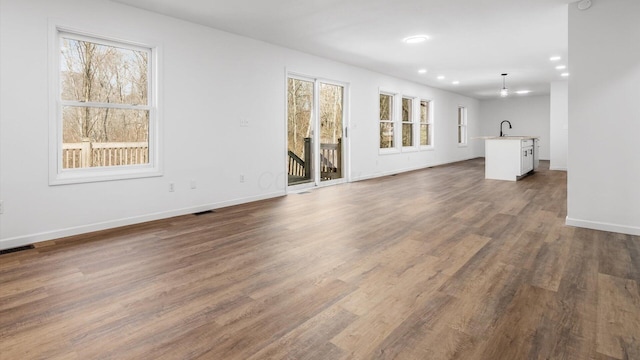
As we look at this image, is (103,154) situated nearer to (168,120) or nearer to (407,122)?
(168,120)

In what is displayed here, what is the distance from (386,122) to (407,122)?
3.64ft

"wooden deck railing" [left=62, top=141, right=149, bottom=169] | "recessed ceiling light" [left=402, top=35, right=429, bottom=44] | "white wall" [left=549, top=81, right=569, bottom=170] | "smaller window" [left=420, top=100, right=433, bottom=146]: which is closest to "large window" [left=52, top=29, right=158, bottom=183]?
"wooden deck railing" [left=62, top=141, right=149, bottom=169]

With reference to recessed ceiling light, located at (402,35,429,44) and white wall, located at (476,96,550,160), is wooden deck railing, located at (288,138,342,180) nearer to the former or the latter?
recessed ceiling light, located at (402,35,429,44)

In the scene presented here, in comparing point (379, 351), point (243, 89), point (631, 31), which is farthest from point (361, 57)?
point (379, 351)

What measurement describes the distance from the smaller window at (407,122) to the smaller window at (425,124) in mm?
684

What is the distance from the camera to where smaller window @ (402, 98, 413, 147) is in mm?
9742

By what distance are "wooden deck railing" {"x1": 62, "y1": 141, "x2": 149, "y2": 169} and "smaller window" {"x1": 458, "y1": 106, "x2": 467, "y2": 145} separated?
11410 mm

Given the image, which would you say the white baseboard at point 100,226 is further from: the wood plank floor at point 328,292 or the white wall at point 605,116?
the white wall at point 605,116

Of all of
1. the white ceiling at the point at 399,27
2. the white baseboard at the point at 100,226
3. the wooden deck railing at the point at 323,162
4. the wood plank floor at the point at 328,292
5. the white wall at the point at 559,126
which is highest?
the white ceiling at the point at 399,27

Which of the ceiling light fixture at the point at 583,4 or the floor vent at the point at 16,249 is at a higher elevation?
the ceiling light fixture at the point at 583,4

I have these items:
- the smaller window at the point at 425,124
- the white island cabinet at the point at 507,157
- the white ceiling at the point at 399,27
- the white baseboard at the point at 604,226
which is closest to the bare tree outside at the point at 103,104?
the white ceiling at the point at 399,27

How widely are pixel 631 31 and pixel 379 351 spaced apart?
3934 millimetres

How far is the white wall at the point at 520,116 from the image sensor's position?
1334cm

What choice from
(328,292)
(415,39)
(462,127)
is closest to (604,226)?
(328,292)
